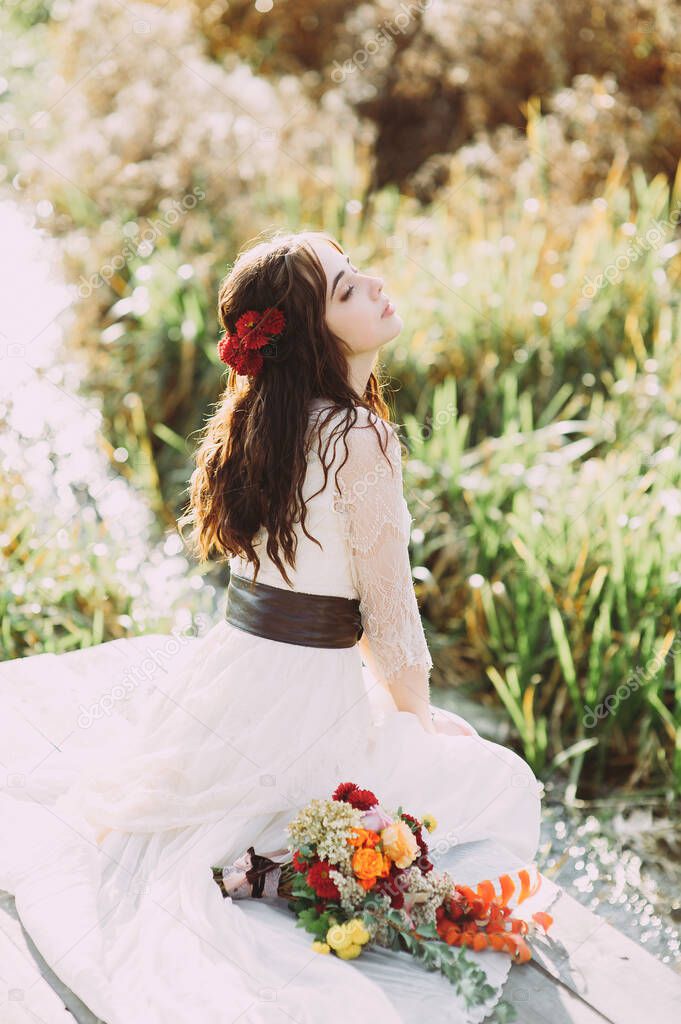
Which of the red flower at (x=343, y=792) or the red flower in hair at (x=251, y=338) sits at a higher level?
the red flower in hair at (x=251, y=338)

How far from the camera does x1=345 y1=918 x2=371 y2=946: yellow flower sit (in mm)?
2035

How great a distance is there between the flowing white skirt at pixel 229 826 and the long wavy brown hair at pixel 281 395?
272 mm

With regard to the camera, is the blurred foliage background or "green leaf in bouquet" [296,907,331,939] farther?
the blurred foliage background

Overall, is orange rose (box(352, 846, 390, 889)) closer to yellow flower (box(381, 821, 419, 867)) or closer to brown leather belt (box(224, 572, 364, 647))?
yellow flower (box(381, 821, 419, 867))

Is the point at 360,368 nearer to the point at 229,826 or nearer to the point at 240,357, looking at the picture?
the point at 240,357

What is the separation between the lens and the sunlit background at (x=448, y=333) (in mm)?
3229

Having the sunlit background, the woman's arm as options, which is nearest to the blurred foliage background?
the sunlit background

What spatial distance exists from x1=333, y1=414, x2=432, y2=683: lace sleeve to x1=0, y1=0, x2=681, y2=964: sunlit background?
0.84 m

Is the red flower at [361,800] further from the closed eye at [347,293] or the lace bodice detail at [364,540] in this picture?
the closed eye at [347,293]

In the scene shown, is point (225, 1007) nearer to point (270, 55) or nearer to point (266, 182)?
point (266, 182)

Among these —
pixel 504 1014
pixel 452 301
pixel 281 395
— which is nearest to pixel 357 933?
pixel 504 1014

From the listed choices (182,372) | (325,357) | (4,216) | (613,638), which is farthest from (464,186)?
(325,357)

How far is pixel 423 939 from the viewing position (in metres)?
2.10

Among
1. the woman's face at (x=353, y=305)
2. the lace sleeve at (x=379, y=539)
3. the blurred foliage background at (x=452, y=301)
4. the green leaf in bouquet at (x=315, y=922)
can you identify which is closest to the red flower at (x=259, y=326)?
the woman's face at (x=353, y=305)
